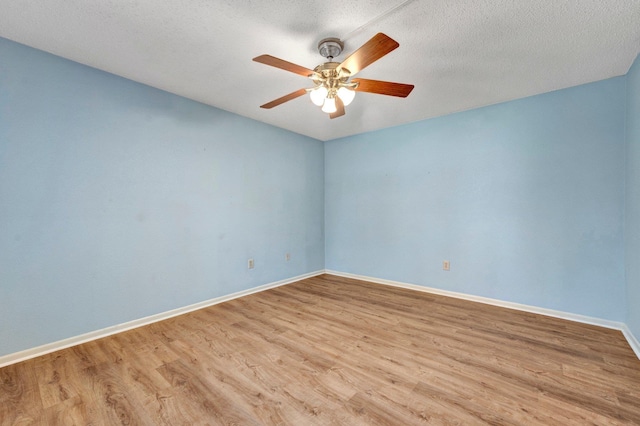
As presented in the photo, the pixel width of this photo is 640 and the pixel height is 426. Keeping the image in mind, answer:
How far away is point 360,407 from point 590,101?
11.2 feet

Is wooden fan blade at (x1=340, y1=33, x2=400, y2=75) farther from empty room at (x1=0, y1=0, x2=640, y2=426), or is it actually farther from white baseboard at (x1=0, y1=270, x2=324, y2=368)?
white baseboard at (x1=0, y1=270, x2=324, y2=368)

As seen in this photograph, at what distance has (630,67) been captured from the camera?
2.25m

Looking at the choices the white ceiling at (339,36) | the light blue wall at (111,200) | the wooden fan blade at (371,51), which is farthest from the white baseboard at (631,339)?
the light blue wall at (111,200)

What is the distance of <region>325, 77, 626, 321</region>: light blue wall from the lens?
97.9 inches

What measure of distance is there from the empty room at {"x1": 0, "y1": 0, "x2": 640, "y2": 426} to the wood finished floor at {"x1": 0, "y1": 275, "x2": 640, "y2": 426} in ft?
0.06

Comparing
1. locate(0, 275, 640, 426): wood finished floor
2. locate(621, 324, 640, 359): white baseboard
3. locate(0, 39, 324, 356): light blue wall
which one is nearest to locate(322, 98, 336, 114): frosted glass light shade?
locate(0, 39, 324, 356): light blue wall

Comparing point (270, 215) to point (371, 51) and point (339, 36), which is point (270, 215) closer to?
point (339, 36)

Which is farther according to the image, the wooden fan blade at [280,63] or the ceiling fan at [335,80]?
the ceiling fan at [335,80]

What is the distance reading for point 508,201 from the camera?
296 centimetres

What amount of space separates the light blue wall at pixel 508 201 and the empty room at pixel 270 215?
22mm

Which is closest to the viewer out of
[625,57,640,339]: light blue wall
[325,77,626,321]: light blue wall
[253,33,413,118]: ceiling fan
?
[253,33,413,118]: ceiling fan

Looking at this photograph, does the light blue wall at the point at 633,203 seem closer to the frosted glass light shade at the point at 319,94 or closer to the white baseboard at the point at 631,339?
the white baseboard at the point at 631,339

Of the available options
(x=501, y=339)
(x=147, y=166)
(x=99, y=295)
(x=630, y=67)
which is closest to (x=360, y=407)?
(x=501, y=339)

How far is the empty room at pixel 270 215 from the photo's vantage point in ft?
5.24
